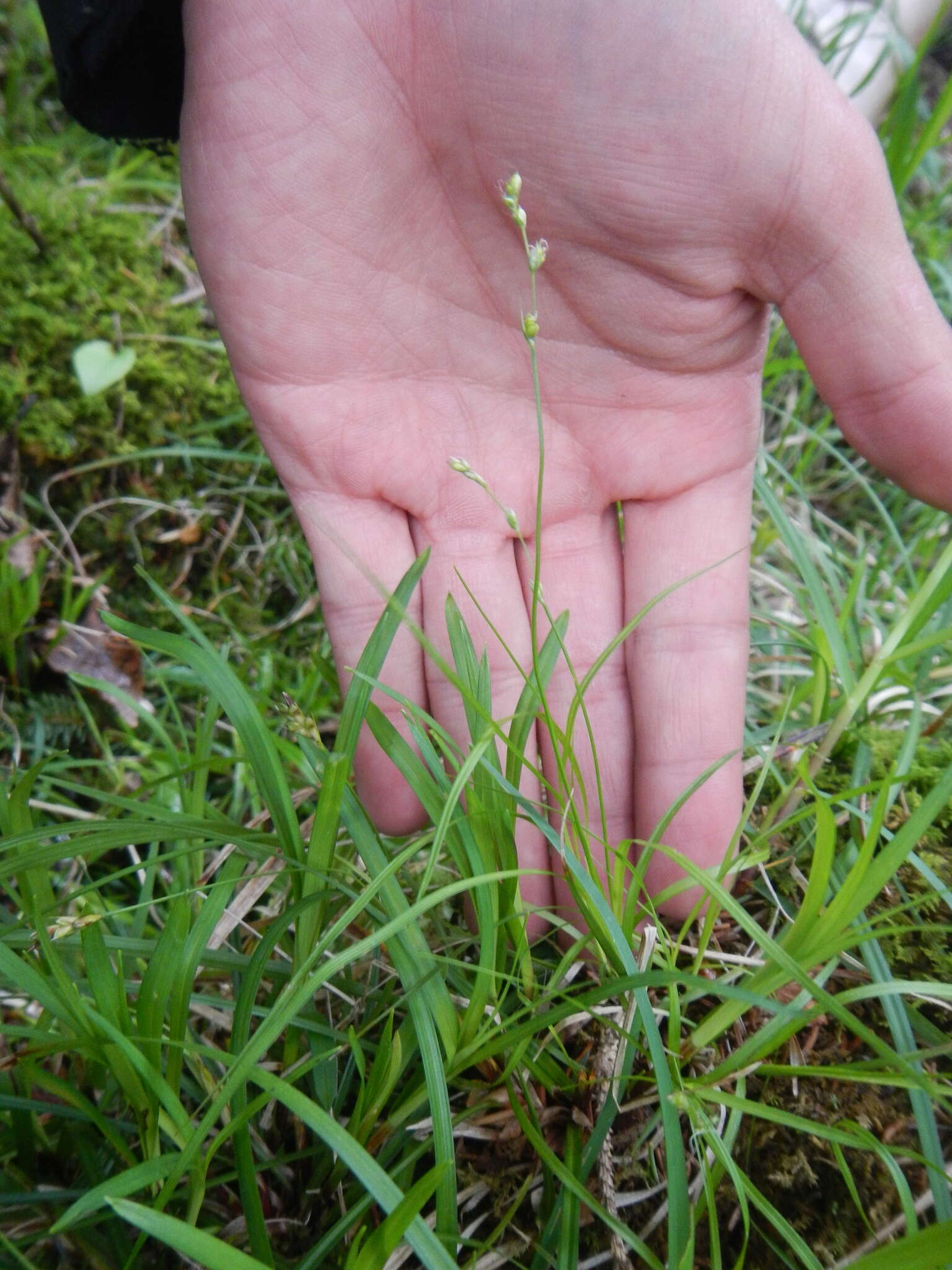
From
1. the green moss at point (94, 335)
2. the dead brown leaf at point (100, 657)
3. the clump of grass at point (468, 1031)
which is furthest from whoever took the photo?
the green moss at point (94, 335)

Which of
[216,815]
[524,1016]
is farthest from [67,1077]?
[524,1016]

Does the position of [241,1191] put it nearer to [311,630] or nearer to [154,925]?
[154,925]

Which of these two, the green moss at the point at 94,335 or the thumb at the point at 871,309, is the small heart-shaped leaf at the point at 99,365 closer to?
the green moss at the point at 94,335

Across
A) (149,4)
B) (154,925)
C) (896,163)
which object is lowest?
(154,925)

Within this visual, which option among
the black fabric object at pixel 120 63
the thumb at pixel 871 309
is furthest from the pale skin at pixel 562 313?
the black fabric object at pixel 120 63

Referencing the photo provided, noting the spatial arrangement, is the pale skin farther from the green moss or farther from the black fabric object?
the green moss
